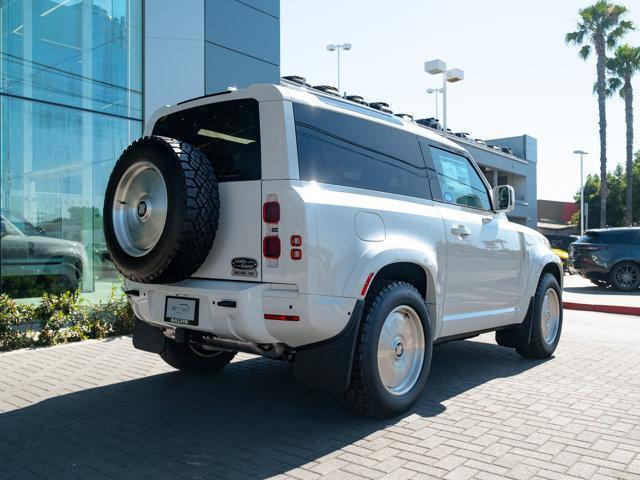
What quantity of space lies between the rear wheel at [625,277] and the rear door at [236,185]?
570 inches

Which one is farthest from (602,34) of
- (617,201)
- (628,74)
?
(617,201)

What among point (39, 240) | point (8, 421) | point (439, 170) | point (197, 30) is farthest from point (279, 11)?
point (8, 421)

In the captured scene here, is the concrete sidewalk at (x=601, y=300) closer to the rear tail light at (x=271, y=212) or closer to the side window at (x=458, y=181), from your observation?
the side window at (x=458, y=181)

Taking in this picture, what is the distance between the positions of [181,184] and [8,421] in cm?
212

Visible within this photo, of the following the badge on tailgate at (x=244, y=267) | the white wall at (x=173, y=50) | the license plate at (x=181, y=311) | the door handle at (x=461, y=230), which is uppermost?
the white wall at (x=173, y=50)

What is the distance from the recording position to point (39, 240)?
8.01 metres

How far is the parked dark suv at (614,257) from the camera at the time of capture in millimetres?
15508

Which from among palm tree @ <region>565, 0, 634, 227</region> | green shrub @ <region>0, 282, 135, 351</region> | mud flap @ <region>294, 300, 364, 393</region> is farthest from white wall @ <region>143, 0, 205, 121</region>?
palm tree @ <region>565, 0, 634, 227</region>

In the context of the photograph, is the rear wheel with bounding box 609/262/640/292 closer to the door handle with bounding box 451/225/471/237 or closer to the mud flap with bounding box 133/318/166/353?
the door handle with bounding box 451/225/471/237

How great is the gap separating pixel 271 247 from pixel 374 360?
1042mm

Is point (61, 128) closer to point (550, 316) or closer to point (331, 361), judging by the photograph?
point (331, 361)

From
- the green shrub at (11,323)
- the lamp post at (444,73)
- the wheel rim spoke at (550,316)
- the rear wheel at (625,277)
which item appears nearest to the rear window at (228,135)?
the green shrub at (11,323)

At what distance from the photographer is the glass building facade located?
7875 millimetres

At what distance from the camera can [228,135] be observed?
4109mm
